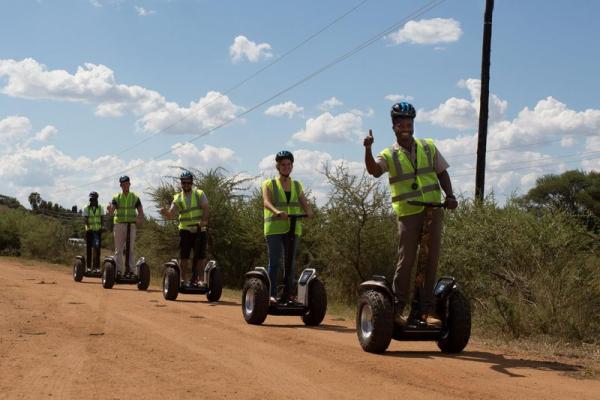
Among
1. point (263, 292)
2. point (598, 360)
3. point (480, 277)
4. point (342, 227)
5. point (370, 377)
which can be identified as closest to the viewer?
point (370, 377)

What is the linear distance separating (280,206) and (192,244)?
4404 mm

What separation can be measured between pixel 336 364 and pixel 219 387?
147 cm

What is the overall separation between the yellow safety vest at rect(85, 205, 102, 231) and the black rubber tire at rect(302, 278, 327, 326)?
11280mm

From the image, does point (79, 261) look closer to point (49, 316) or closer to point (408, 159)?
point (49, 316)

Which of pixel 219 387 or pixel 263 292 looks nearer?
pixel 219 387

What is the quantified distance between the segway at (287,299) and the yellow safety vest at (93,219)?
35.4 ft

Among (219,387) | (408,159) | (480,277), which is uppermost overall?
(408,159)

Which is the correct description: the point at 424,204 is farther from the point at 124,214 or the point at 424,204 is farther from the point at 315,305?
the point at 124,214

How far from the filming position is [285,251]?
10.6 meters

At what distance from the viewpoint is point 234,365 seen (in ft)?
22.1

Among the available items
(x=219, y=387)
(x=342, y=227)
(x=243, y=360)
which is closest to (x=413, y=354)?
(x=243, y=360)

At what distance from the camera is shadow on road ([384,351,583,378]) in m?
6.87

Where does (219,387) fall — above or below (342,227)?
below

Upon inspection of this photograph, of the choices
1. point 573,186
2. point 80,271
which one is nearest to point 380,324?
point 80,271
